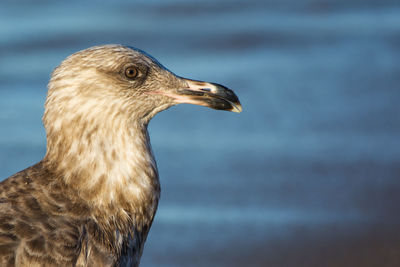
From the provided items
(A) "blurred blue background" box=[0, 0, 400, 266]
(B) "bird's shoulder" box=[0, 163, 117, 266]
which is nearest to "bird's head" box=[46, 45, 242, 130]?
(B) "bird's shoulder" box=[0, 163, 117, 266]

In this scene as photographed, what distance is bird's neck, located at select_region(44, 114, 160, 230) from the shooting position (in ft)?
13.6

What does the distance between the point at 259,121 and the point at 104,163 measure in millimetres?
2744

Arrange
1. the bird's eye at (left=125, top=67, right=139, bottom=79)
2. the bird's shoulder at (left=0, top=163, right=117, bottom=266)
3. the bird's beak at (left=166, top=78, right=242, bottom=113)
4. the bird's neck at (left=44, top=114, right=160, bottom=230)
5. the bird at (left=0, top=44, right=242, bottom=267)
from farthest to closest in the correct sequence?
the bird's beak at (left=166, top=78, right=242, bottom=113), the bird's eye at (left=125, top=67, right=139, bottom=79), the bird's neck at (left=44, top=114, right=160, bottom=230), the bird at (left=0, top=44, right=242, bottom=267), the bird's shoulder at (left=0, top=163, right=117, bottom=266)

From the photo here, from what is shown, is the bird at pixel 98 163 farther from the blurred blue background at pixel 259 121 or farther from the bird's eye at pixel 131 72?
the blurred blue background at pixel 259 121

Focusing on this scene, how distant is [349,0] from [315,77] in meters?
1.51

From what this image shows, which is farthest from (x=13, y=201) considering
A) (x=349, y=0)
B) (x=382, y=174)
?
(x=349, y=0)

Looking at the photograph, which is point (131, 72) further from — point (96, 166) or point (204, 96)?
point (96, 166)

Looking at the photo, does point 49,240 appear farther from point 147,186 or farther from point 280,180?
point 280,180

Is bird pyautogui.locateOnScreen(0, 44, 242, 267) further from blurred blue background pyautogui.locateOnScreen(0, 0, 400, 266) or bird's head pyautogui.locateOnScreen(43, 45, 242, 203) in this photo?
blurred blue background pyautogui.locateOnScreen(0, 0, 400, 266)

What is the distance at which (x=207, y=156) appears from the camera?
6406 millimetres

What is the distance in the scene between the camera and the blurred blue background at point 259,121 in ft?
18.7

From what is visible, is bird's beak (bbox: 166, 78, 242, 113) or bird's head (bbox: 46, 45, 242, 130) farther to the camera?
bird's beak (bbox: 166, 78, 242, 113)

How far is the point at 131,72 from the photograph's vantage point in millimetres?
4328

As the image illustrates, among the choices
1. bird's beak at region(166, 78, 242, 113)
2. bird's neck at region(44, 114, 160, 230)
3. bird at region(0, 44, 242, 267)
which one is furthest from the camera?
bird's beak at region(166, 78, 242, 113)
